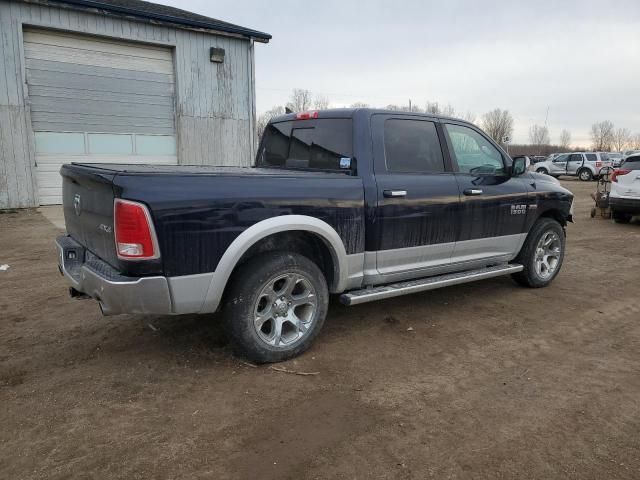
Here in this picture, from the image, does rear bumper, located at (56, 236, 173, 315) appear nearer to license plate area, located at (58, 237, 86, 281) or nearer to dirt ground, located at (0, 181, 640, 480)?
license plate area, located at (58, 237, 86, 281)

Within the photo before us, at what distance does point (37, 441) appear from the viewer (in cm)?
258

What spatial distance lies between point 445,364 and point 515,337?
937 mm

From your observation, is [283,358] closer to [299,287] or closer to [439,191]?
[299,287]

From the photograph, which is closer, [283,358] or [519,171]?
[283,358]

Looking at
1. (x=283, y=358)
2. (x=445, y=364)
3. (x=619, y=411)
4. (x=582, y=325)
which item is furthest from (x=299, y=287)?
(x=582, y=325)

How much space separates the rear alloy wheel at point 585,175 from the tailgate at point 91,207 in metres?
30.0

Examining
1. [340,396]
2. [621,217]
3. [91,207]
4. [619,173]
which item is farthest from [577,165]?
[91,207]

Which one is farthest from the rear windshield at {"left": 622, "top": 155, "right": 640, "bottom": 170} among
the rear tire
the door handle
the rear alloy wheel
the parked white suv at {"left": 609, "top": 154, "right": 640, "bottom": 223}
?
the rear alloy wheel

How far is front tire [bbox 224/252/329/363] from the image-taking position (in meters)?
3.34

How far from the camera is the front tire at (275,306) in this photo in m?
3.34

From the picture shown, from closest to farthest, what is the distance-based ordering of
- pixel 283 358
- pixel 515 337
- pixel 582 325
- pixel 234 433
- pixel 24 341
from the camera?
pixel 234 433
pixel 283 358
pixel 24 341
pixel 515 337
pixel 582 325

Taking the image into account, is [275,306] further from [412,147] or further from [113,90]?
[113,90]

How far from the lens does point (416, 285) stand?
13.8ft

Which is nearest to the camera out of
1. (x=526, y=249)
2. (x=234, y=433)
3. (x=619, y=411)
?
(x=234, y=433)
